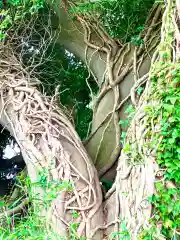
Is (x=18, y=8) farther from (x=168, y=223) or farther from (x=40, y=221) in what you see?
(x=168, y=223)

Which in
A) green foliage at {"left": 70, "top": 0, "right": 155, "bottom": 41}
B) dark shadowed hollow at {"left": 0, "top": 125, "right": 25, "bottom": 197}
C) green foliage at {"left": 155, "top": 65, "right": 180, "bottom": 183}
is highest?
green foliage at {"left": 70, "top": 0, "right": 155, "bottom": 41}

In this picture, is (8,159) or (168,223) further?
(8,159)

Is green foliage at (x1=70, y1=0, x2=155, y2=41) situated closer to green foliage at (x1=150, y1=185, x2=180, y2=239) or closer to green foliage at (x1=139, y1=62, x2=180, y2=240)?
green foliage at (x1=139, y1=62, x2=180, y2=240)

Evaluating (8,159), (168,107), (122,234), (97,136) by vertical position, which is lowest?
(122,234)

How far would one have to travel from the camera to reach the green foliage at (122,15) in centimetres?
296

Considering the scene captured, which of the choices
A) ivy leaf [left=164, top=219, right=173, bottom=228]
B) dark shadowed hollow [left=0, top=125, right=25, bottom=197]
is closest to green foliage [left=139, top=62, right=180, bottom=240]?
ivy leaf [left=164, top=219, right=173, bottom=228]

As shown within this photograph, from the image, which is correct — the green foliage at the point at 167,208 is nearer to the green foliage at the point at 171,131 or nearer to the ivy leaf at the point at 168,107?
the green foliage at the point at 171,131

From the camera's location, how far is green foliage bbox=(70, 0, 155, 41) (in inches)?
117

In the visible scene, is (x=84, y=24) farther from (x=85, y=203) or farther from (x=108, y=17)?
(x=85, y=203)

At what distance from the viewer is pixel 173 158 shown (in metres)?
1.85

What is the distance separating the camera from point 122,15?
306cm

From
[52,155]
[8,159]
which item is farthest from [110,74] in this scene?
[8,159]

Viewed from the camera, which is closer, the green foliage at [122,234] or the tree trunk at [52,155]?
the green foliage at [122,234]

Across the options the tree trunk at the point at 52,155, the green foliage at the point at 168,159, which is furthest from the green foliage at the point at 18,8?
the green foliage at the point at 168,159
